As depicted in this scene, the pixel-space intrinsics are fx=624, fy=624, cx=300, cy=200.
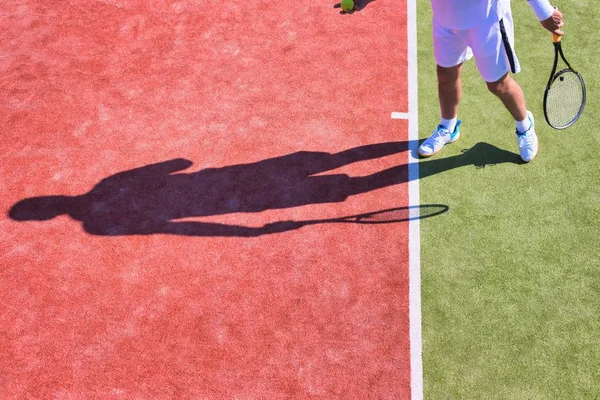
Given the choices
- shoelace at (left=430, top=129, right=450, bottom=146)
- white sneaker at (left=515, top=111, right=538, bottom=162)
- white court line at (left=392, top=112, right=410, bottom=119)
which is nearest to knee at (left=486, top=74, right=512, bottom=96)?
white sneaker at (left=515, top=111, right=538, bottom=162)

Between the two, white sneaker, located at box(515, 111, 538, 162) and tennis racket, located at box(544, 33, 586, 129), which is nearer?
tennis racket, located at box(544, 33, 586, 129)

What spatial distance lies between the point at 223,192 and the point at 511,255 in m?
2.79

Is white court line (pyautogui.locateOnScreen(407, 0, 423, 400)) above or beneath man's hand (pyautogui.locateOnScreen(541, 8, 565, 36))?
beneath

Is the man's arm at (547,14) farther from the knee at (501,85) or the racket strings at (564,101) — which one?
the racket strings at (564,101)

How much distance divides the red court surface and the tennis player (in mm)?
1147

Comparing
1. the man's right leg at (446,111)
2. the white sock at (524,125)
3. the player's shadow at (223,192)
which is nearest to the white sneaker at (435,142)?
the man's right leg at (446,111)

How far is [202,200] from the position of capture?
Result: 619 centimetres

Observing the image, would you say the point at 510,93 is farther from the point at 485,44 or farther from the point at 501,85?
the point at 485,44

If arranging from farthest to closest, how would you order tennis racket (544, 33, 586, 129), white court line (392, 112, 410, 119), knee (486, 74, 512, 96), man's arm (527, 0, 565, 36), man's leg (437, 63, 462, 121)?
1. white court line (392, 112, 410, 119)
2. tennis racket (544, 33, 586, 129)
3. man's leg (437, 63, 462, 121)
4. knee (486, 74, 512, 96)
5. man's arm (527, 0, 565, 36)

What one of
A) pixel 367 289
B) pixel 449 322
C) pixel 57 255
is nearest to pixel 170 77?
pixel 57 255

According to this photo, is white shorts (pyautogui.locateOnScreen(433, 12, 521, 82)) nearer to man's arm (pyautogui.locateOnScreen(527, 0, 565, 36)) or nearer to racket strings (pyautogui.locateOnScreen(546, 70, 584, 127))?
man's arm (pyautogui.locateOnScreen(527, 0, 565, 36))

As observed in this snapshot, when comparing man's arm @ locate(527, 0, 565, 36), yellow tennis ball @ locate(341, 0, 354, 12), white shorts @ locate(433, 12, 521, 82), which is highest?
yellow tennis ball @ locate(341, 0, 354, 12)

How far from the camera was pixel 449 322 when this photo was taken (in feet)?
17.2

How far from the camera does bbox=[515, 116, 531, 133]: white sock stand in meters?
5.91
